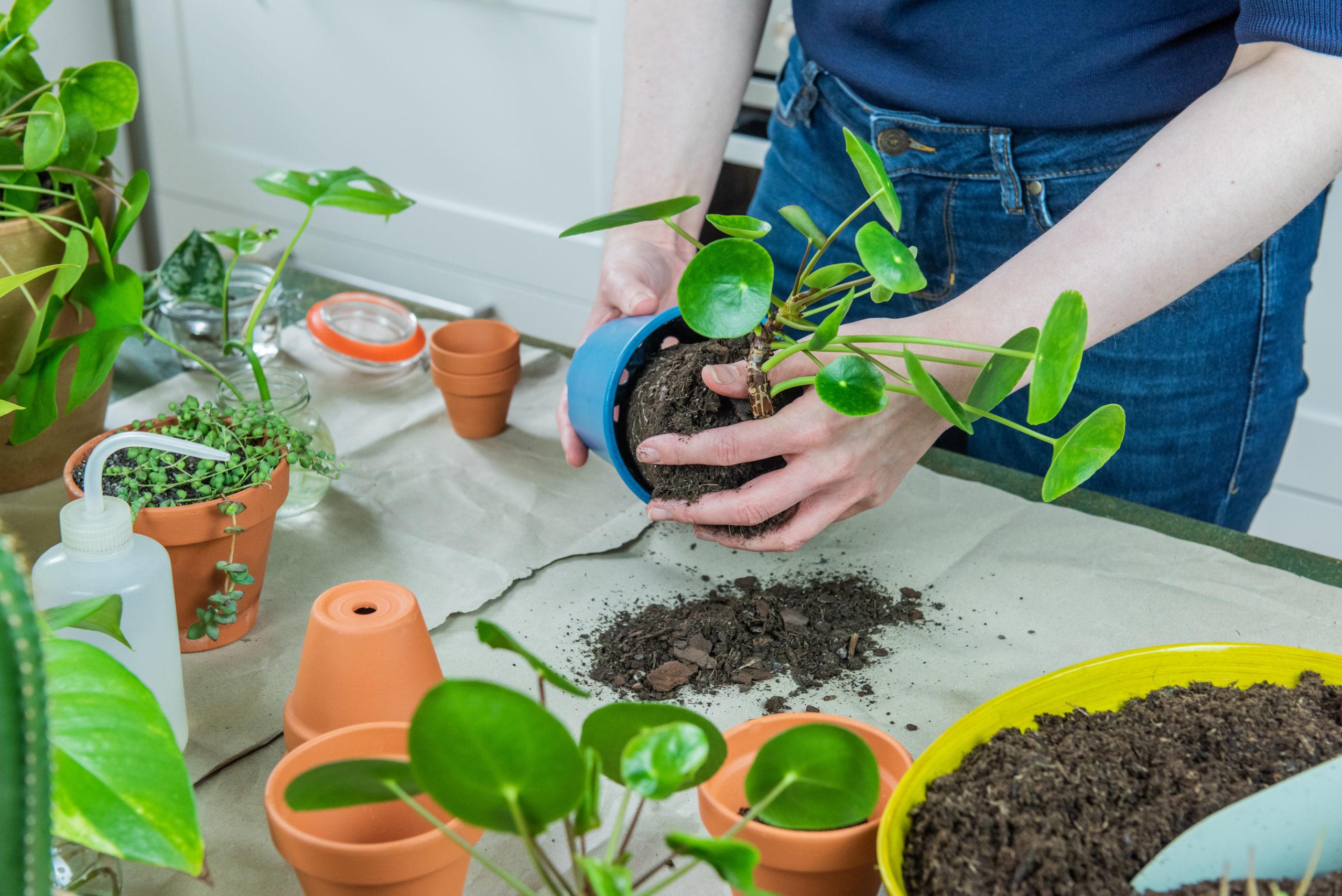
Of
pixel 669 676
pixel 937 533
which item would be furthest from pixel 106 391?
pixel 937 533

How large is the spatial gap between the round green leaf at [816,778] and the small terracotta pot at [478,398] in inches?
23.6

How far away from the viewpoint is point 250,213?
2391 millimetres

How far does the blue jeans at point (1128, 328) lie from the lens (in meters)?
0.94

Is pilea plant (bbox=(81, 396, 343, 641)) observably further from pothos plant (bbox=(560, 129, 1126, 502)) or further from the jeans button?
the jeans button

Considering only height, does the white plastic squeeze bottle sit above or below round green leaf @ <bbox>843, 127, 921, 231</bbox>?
below

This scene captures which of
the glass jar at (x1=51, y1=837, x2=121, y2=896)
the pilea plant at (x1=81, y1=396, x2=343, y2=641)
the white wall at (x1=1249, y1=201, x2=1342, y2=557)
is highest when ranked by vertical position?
the pilea plant at (x1=81, y1=396, x2=343, y2=641)

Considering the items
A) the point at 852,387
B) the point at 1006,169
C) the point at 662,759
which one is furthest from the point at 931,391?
the point at 1006,169

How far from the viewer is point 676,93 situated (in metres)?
1.03

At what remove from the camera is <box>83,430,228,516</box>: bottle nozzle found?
1.83 ft

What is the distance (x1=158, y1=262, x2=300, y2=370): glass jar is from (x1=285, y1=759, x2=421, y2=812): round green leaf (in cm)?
69

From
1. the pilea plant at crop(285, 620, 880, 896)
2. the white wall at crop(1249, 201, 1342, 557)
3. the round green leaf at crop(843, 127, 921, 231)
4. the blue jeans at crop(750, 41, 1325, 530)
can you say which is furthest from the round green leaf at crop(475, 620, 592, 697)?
the white wall at crop(1249, 201, 1342, 557)

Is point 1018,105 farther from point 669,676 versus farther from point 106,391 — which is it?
point 106,391

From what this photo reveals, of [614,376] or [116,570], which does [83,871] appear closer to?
[116,570]

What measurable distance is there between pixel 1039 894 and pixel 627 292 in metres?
0.55
